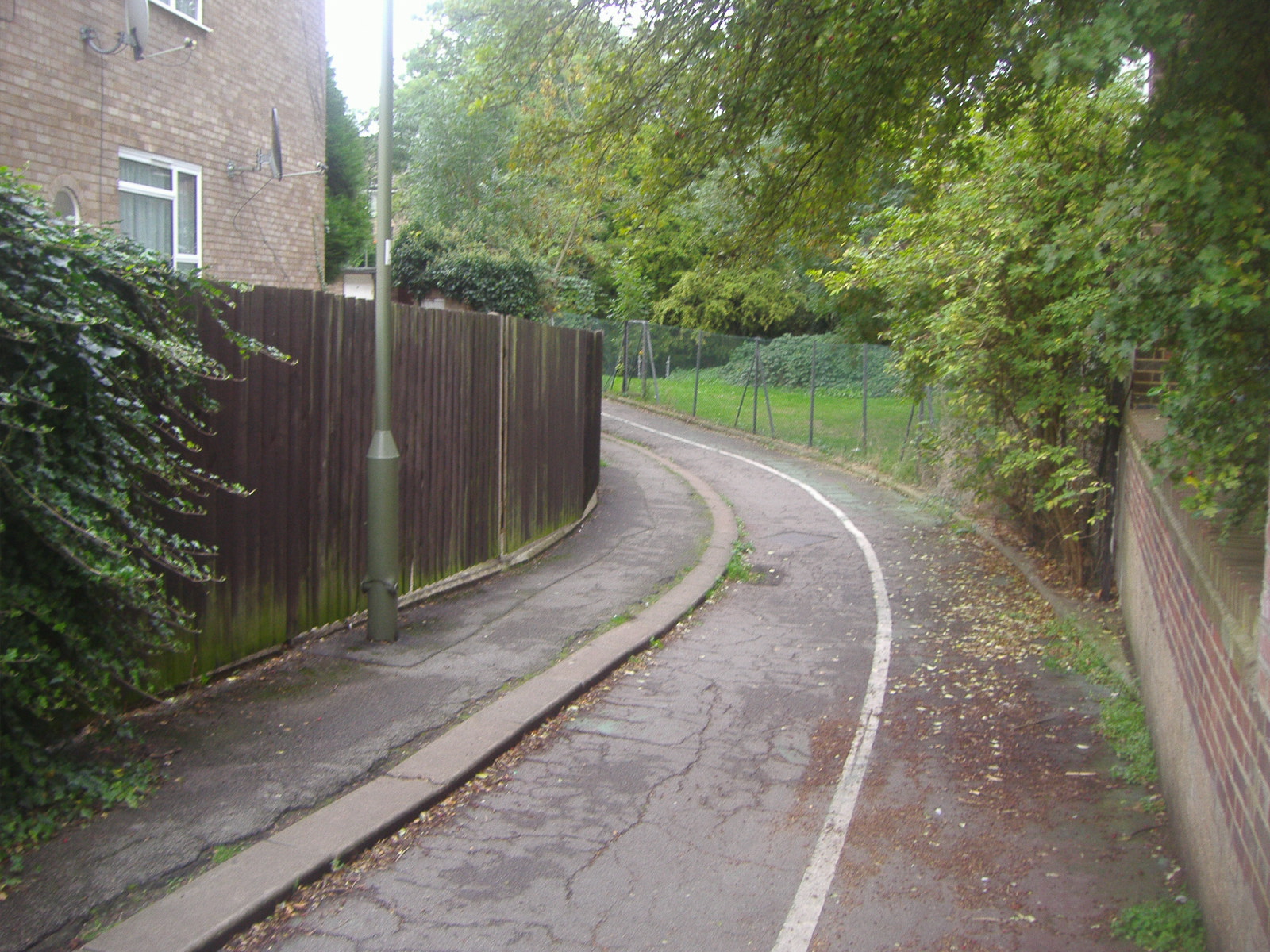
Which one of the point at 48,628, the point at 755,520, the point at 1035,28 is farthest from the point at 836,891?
the point at 755,520

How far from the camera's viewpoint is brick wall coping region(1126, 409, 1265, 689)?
3391 millimetres

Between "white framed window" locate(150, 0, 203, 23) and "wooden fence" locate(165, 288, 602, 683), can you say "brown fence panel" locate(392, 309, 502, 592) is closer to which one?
"wooden fence" locate(165, 288, 602, 683)

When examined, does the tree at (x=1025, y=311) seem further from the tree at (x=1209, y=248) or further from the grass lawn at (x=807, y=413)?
the grass lawn at (x=807, y=413)

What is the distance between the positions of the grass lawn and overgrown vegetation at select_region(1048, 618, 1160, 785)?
373 inches

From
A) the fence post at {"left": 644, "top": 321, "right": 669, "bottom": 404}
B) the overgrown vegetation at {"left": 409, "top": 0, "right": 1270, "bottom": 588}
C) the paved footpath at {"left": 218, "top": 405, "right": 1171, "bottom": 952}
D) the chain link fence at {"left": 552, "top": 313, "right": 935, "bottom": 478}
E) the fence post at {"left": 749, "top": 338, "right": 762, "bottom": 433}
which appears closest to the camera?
the paved footpath at {"left": 218, "top": 405, "right": 1171, "bottom": 952}

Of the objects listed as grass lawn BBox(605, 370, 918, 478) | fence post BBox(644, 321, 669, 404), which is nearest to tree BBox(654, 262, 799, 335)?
grass lawn BBox(605, 370, 918, 478)

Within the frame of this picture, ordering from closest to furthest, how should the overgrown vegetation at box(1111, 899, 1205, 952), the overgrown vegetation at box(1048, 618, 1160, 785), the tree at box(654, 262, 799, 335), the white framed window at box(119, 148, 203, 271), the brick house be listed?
the overgrown vegetation at box(1111, 899, 1205, 952), the overgrown vegetation at box(1048, 618, 1160, 785), the brick house, the white framed window at box(119, 148, 203, 271), the tree at box(654, 262, 799, 335)

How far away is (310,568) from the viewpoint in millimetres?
6898

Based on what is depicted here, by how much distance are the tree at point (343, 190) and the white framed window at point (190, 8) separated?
1671 centimetres

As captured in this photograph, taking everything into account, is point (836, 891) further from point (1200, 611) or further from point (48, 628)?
point (48, 628)

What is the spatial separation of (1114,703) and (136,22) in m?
10.1

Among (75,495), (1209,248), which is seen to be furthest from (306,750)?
(1209,248)

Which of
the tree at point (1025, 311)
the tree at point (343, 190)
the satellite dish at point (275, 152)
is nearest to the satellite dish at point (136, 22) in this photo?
the satellite dish at point (275, 152)

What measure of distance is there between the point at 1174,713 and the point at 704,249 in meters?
35.4
